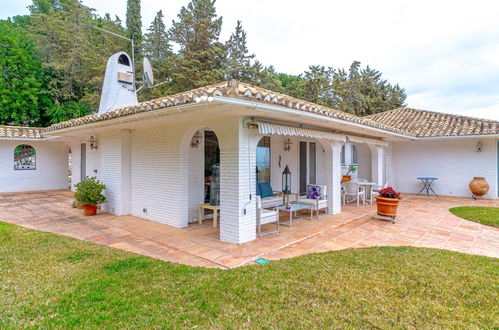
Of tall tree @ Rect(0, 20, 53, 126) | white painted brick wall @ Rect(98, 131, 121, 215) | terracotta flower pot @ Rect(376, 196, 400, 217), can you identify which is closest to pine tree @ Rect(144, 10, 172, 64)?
tall tree @ Rect(0, 20, 53, 126)

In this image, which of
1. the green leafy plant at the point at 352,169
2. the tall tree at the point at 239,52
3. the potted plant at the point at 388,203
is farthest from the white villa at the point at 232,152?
the tall tree at the point at 239,52

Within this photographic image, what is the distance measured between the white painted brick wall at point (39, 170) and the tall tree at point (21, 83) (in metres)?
9.79

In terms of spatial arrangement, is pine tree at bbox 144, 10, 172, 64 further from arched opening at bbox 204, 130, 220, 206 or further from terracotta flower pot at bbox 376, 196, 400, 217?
terracotta flower pot at bbox 376, 196, 400, 217

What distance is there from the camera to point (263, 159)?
11250 millimetres

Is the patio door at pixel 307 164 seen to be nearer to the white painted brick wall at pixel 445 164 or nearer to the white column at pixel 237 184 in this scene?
the white painted brick wall at pixel 445 164

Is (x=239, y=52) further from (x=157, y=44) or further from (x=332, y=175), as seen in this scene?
(x=332, y=175)

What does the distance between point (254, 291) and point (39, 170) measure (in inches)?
799

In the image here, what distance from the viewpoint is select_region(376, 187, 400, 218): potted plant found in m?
8.67

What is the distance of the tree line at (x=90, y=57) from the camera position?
24422mm

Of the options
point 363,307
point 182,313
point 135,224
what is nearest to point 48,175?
point 135,224

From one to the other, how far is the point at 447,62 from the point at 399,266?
62.1ft

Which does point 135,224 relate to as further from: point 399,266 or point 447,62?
point 447,62

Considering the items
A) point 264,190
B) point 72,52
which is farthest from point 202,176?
point 72,52

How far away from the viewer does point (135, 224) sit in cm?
863
